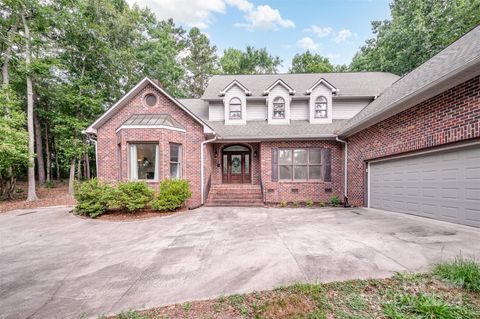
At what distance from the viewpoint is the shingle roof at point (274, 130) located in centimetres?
952

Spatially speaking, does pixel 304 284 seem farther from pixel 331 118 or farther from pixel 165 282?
pixel 331 118

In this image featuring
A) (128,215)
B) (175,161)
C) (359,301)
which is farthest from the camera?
(175,161)

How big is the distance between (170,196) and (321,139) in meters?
7.30

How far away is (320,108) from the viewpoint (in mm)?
10906

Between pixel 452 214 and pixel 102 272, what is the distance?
26.2ft

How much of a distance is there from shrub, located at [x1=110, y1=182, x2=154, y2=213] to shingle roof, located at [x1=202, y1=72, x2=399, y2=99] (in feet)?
20.8

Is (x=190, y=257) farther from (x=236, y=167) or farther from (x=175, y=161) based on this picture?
(x=236, y=167)

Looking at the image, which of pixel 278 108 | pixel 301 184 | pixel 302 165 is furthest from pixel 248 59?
pixel 301 184

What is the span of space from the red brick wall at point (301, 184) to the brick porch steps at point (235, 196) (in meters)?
0.59

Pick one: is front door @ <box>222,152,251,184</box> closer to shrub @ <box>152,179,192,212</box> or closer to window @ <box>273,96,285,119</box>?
window @ <box>273,96,285,119</box>

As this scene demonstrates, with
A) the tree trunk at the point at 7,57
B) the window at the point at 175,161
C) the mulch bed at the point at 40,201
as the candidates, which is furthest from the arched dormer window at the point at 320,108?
the tree trunk at the point at 7,57

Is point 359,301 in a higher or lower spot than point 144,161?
lower

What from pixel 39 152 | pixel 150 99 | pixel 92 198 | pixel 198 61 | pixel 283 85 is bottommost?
pixel 92 198

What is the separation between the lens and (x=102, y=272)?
3.35 meters
